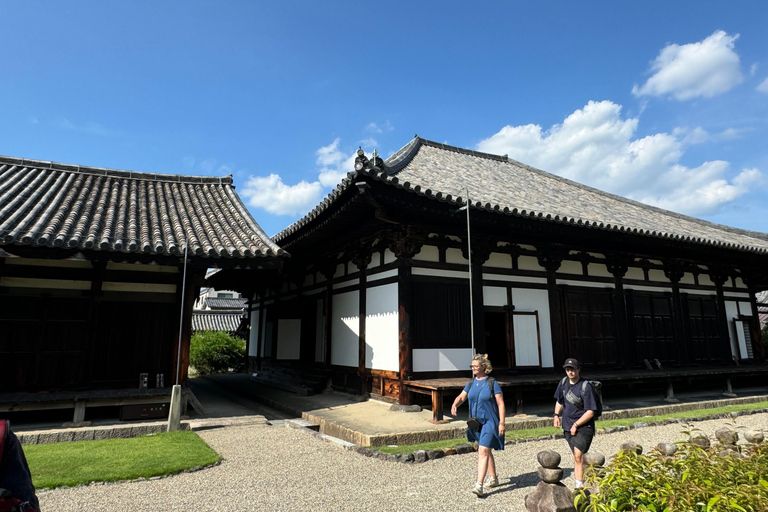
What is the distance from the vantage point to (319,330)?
1285 cm

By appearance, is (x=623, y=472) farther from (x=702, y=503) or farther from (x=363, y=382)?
(x=363, y=382)

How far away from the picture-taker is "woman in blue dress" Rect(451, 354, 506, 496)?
185 inches

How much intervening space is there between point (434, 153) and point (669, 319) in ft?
28.7

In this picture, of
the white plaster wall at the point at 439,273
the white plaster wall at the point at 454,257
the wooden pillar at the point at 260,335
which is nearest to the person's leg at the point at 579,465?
the white plaster wall at the point at 439,273

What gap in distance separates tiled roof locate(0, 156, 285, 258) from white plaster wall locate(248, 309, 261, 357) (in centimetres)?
758

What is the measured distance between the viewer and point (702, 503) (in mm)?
2576

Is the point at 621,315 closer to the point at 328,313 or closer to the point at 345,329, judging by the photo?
the point at 345,329

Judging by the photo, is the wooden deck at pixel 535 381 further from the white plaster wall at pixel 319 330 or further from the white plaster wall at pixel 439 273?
Answer: the white plaster wall at pixel 319 330

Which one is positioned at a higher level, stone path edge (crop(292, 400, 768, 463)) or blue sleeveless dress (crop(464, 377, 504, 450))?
blue sleeveless dress (crop(464, 377, 504, 450))

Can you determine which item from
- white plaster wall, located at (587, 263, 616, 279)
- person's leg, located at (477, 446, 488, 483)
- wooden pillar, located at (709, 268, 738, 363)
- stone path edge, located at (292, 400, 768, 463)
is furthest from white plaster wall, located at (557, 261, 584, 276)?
person's leg, located at (477, 446, 488, 483)

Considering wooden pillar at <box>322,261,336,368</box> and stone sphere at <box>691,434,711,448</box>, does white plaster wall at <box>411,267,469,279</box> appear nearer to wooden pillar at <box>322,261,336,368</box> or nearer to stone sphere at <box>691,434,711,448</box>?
Result: wooden pillar at <box>322,261,336,368</box>

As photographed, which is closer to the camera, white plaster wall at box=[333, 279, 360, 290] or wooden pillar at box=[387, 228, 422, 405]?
wooden pillar at box=[387, 228, 422, 405]

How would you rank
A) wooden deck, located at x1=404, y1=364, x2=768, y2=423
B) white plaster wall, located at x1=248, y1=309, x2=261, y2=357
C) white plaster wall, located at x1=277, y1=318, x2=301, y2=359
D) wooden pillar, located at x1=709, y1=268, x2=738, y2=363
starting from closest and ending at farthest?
→ wooden deck, located at x1=404, y1=364, x2=768, y2=423 < wooden pillar, located at x1=709, y1=268, x2=738, y2=363 < white plaster wall, located at x1=277, y1=318, x2=301, y2=359 < white plaster wall, located at x1=248, y1=309, x2=261, y2=357

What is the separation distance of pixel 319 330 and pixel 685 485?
10.8 metres
